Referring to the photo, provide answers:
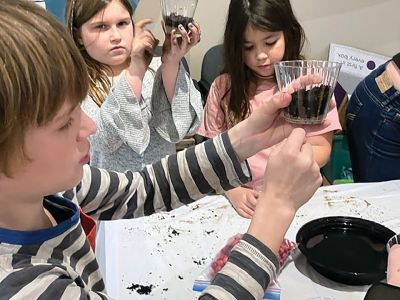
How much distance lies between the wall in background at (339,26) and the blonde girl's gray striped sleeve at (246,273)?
6.80 feet

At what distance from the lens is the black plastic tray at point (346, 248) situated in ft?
3.28

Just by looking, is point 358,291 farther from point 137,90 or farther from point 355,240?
point 137,90

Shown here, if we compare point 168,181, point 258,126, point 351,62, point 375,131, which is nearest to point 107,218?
point 168,181

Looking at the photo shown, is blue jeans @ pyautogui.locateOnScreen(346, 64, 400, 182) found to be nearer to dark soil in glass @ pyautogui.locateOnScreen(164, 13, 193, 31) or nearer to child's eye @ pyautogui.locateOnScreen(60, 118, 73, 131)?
dark soil in glass @ pyautogui.locateOnScreen(164, 13, 193, 31)

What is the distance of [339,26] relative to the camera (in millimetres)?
2881

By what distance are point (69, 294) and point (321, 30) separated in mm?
2563

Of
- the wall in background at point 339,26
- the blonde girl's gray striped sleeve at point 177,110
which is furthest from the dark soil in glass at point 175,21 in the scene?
the wall in background at point 339,26

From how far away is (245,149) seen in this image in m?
1.02

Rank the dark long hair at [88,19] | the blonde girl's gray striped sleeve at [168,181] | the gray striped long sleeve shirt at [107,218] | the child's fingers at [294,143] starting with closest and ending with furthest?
1. the gray striped long sleeve shirt at [107,218]
2. the child's fingers at [294,143]
3. the blonde girl's gray striped sleeve at [168,181]
4. the dark long hair at [88,19]

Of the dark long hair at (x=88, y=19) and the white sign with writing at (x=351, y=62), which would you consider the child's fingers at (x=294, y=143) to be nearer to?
the dark long hair at (x=88, y=19)

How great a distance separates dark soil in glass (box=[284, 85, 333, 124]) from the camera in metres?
1.01

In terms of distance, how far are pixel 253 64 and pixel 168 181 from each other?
84 centimetres

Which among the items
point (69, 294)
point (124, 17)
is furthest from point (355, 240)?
point (124, 17)

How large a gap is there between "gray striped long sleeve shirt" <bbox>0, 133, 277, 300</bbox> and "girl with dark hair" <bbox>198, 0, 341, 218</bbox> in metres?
0.63
